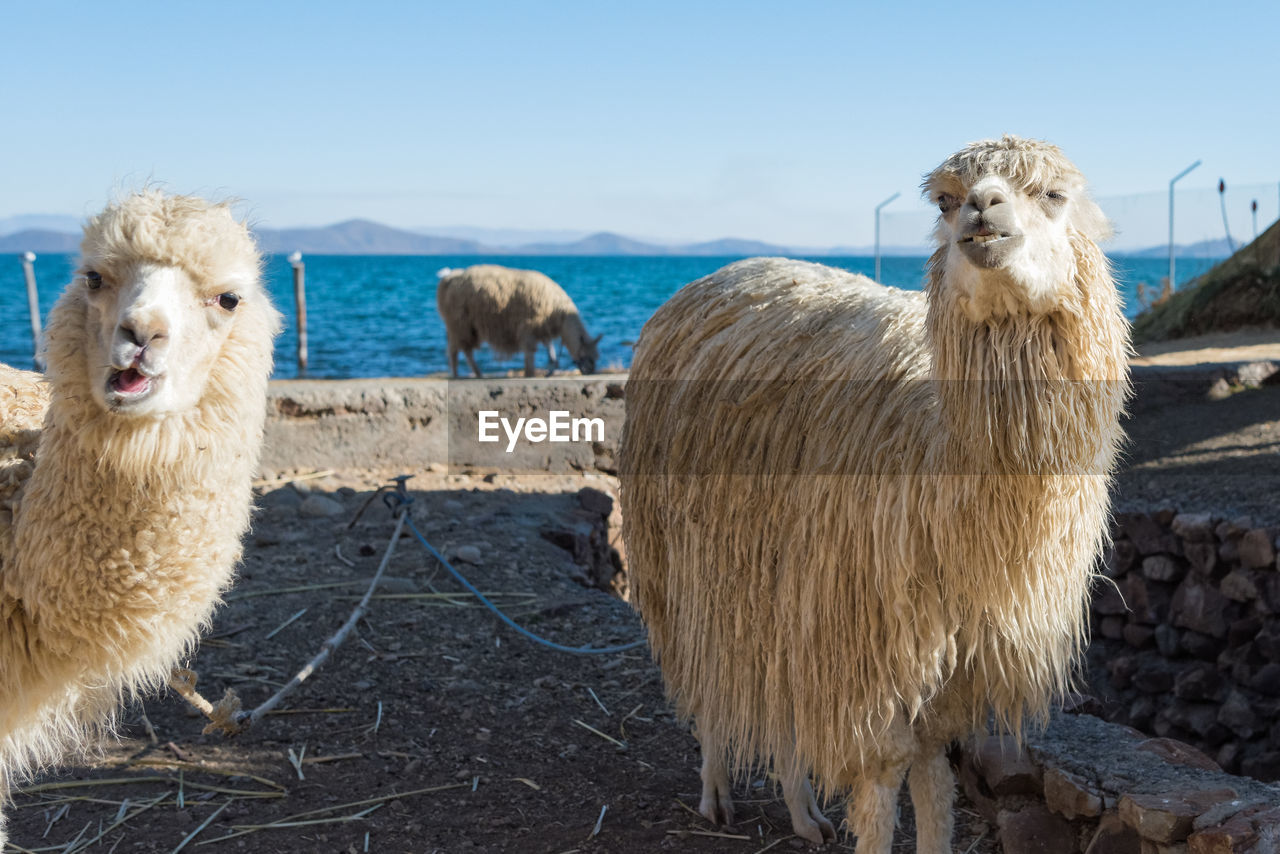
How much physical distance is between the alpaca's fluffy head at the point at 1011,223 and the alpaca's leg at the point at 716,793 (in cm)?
189

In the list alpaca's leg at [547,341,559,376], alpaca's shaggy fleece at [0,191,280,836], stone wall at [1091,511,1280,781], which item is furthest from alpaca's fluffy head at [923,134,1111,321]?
alpaca's leg at [547,341,559,376]

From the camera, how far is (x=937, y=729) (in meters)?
2.89

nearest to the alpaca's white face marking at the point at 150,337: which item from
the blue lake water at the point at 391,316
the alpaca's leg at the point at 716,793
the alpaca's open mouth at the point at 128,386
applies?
the alpaca's open mouth at the point at 128,386

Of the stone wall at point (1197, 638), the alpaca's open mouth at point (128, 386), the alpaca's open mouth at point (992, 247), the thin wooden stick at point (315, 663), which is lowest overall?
the stone wall at point (1197, 638)

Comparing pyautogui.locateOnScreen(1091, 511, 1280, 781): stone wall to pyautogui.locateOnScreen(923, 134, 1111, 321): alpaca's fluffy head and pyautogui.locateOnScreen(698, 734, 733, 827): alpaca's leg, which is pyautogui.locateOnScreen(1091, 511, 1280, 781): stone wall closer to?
pyautogui.locateOnScreen(698, 734, 733, 827): alpaca's leg

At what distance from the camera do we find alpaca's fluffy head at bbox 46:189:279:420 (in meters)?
2.07

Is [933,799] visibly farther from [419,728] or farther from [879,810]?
[419,728]

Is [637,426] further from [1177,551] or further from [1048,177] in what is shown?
[1177,551]

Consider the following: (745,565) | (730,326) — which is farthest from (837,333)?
(745,565)

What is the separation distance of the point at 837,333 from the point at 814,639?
93cm

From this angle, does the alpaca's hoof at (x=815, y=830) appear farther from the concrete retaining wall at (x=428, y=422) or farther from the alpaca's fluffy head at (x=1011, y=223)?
the concrete retaining wall at (x=428, y=422)

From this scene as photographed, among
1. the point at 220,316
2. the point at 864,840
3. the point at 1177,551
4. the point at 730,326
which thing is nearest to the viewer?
the point at 220,316

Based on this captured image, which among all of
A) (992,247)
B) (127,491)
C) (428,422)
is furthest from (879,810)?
(428,422)

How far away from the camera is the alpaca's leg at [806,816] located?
3426mm
